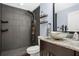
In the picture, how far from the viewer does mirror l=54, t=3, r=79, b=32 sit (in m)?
1.42

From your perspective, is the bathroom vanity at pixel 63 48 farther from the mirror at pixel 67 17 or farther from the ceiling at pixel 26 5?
the ceiling at pixel 26 5

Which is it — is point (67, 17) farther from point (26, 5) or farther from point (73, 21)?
point (26, 5)

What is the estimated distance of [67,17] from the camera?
153cm

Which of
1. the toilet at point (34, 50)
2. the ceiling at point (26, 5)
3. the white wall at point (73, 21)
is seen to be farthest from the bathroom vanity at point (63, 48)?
the ceiling at point (26, 5)

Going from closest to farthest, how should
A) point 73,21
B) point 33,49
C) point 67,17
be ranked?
1. point 73,21
2. point 67,17
3. point 33,49

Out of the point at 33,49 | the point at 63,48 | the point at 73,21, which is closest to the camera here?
the point at 63,48

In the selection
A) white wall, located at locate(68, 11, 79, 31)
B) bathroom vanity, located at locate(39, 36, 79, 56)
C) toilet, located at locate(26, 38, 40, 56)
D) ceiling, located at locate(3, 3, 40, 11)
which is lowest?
toilet, located at locate(26, 38, 40, 56)

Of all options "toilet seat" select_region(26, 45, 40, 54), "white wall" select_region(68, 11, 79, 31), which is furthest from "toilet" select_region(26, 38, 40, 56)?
"white wall" select_region(68, 11, 79, 31)

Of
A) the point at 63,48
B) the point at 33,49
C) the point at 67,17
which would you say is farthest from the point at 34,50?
the point at 67,17

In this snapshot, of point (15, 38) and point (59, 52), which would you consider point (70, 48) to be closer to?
point (59, 52)

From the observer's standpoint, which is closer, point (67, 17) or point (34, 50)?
point (67, 17)

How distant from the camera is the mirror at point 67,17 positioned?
1.42 m

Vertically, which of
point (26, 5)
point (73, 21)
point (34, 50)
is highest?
point (26, 5)

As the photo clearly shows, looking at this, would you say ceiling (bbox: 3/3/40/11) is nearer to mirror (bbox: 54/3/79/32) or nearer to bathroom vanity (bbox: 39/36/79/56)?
mirror (bbox: 54/3/79/32)
